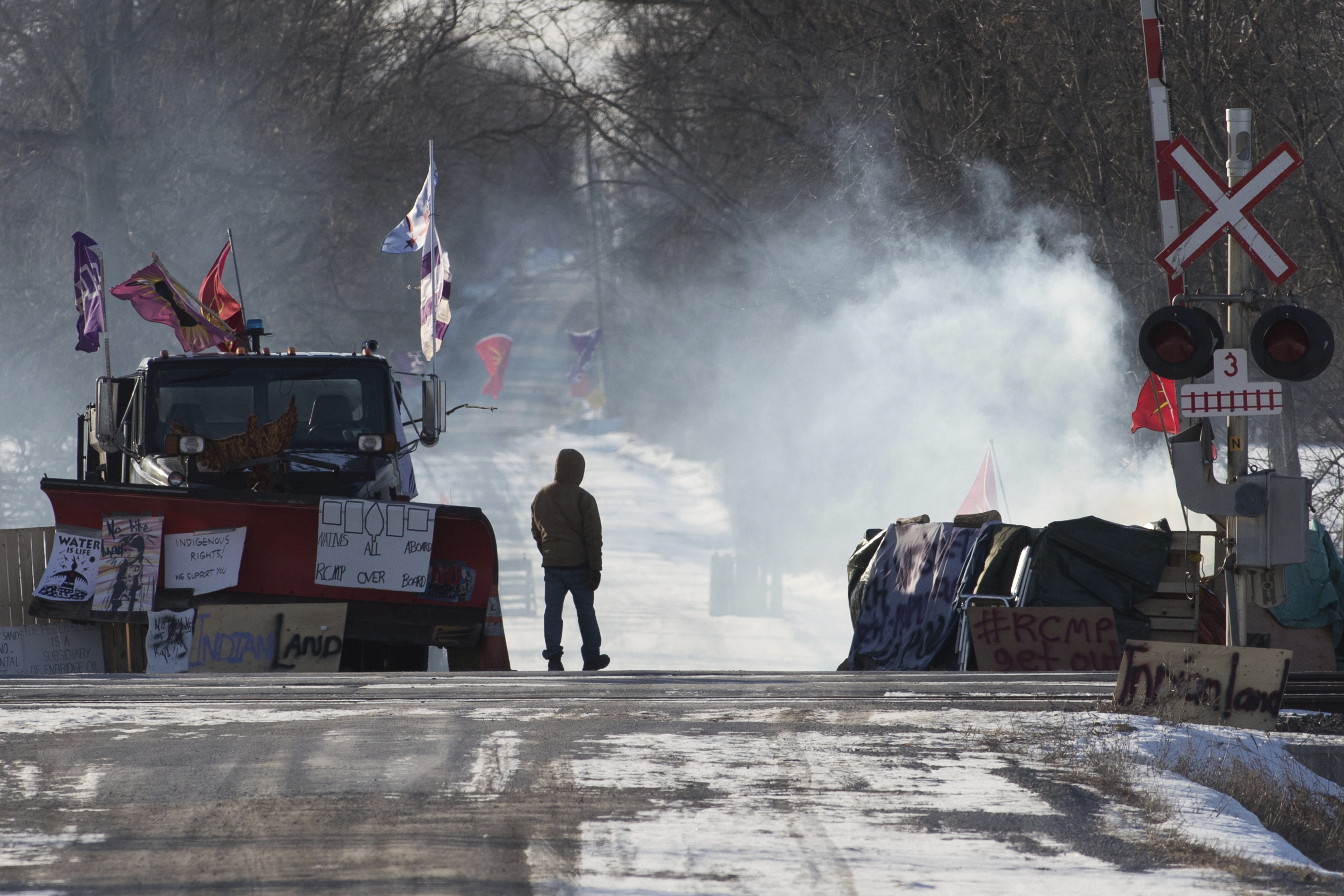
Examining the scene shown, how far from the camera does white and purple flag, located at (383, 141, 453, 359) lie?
1623 cm

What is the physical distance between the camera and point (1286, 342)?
Answer: 757cm

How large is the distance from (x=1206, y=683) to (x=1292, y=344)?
5.61 feet

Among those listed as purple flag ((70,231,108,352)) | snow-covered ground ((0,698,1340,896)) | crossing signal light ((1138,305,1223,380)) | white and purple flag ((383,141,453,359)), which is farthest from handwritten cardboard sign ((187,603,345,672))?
crossing signal light ((1138,305,1223,380))

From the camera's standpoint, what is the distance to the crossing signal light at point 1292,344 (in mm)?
7508

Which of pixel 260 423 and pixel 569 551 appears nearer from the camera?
pixel 569 551

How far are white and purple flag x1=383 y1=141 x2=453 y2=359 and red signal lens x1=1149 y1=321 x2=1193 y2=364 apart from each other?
9294mm

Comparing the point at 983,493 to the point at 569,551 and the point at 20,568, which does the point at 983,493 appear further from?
the point at 20,568

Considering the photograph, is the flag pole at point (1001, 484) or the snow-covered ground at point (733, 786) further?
the flag pole at point (1001, 484)

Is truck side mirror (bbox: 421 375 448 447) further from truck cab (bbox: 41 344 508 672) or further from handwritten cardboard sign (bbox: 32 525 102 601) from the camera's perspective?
handwritten cardboard sign (bbox: 32 525 102 601)

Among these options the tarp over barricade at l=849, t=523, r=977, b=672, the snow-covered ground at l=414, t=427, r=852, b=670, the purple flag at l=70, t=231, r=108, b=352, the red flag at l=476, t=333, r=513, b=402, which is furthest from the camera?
the red flag at l=476, t=333, r=513, b=402

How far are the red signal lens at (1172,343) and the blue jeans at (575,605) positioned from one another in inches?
204

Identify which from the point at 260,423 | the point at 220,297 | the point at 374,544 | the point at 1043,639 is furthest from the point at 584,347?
the point at 1043,639

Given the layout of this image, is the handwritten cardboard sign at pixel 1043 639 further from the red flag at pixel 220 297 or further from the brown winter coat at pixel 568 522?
the red flag at pixel 220 297

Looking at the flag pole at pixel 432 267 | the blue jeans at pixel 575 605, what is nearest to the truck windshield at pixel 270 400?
the blue jeans at pixel 575 605
